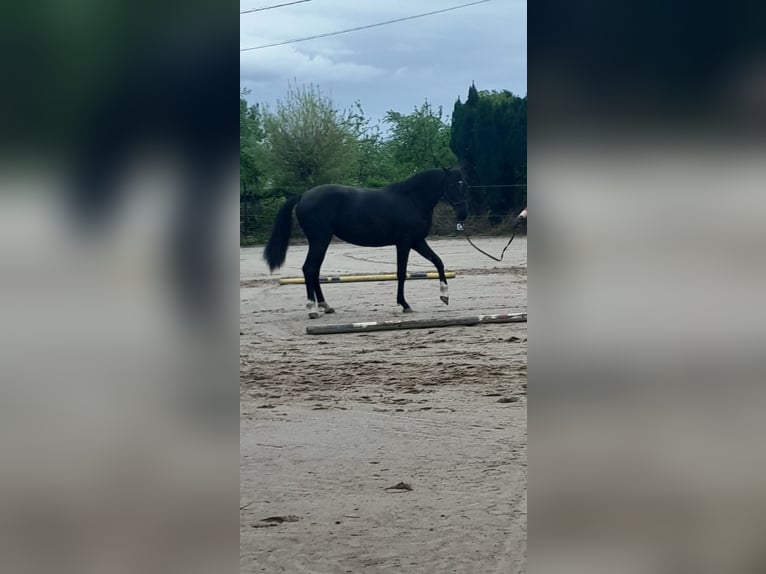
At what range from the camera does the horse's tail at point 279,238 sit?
8.40 m

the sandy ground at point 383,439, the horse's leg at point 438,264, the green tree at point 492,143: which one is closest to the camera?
the sandy ground at point 383,439

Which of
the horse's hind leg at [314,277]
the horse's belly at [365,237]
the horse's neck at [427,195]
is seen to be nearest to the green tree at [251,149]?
the horse's hind leg at [314,277]

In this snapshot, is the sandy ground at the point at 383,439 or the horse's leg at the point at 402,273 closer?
the sandy ground at the point at 383,439

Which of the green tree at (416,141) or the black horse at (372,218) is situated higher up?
the green tree at (416,141)

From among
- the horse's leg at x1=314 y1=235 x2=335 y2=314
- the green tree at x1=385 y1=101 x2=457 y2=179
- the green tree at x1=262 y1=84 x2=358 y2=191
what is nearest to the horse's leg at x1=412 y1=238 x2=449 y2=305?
the green tree at x1=385 y1=101 x2=457 y2=179

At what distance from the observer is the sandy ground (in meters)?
2.74

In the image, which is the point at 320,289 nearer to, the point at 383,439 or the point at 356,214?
the point at 356,214

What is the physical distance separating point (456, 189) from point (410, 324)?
5.79ft

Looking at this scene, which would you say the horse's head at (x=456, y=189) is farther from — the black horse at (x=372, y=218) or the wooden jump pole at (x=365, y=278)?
the wooden jump pole at (x=365, y=278)
